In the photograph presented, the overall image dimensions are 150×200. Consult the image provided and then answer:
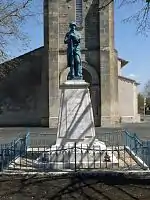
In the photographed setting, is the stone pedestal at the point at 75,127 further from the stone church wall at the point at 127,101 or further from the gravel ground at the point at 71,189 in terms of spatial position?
the stone church wall at the point at 127,101

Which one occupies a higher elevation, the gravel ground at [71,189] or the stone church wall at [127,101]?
the stone church wall at [127,101]

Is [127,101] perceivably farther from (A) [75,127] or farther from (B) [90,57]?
(A) [75,127]

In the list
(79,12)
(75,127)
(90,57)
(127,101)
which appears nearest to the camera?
(75,127)

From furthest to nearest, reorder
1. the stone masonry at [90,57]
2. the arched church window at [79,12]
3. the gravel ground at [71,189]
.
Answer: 1. the arched church window at [79,12]
2. the stone masonry at [90,57]
3. the gravel ground at [71,189]

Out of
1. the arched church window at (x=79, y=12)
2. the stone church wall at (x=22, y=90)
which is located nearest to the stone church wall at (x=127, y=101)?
the arched church window at (x=79, y=12)

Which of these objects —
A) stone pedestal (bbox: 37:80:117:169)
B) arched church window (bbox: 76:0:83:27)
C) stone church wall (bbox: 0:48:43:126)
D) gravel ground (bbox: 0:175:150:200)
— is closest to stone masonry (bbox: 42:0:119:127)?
arched church window (bbox: 76:0:83:27)

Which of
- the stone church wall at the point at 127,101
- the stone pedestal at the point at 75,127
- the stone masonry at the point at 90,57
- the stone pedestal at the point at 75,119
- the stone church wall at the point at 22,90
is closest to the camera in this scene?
the stone pedestal at the point at 75,127

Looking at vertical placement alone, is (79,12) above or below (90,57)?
above

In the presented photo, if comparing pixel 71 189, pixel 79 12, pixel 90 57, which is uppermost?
pixel 79 12

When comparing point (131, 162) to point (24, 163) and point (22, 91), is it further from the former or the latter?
point (22, 91)

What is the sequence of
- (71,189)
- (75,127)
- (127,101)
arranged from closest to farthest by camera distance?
1. (71,189)
2. (75,127)
3. (127,101)

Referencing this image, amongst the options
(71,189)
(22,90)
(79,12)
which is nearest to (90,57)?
(79,12)

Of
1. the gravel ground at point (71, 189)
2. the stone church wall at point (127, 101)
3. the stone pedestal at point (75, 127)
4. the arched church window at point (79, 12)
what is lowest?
the gravel ground at point (71, 189)

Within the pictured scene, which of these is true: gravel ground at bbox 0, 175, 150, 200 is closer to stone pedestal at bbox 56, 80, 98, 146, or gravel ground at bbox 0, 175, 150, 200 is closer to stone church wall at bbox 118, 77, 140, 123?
stone pedestal at bbox 56, 80, 98, 146
